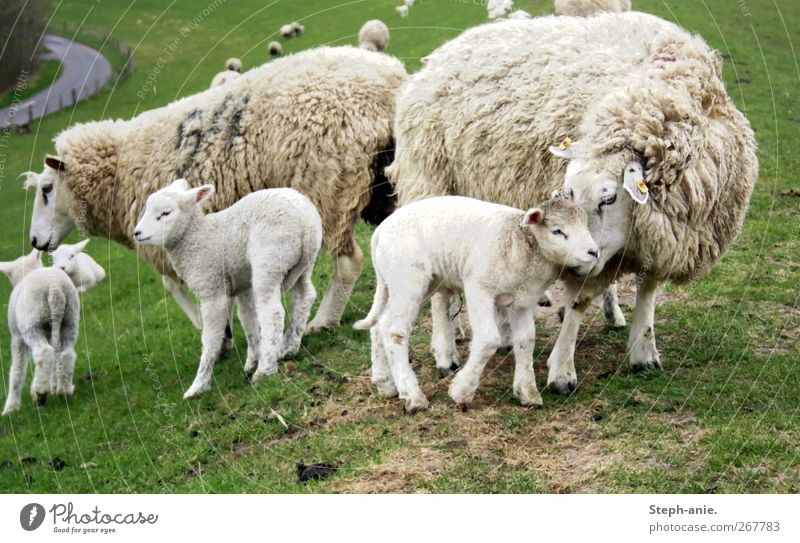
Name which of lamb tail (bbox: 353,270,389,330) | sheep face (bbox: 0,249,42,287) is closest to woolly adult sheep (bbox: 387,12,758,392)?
lamb tail (bbox: 353,270,389,330)

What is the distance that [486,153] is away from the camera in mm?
9750

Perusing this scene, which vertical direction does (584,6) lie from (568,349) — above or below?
above

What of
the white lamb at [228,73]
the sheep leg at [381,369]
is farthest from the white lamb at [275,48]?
the sheep leg at [381,369]

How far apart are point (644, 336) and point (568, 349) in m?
0.76

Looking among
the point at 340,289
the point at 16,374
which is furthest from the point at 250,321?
the point at 16,374

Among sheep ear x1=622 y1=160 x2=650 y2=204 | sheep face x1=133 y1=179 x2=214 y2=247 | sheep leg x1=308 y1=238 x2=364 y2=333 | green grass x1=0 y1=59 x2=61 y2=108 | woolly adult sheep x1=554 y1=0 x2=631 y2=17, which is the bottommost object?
sheep leg x1=308 y1=238 x2=364 y2=333

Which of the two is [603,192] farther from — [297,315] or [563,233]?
[297,315]

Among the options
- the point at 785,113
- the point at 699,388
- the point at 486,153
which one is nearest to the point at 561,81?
the point at 486,153

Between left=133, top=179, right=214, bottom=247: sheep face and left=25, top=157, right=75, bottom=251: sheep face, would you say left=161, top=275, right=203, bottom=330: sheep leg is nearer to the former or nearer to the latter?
left=25, top=157, right=75, bottom=251: sheep face

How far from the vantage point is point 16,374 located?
475 inches

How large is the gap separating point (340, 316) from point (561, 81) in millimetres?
3845

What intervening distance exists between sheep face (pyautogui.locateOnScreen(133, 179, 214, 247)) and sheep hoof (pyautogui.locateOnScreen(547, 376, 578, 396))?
147 inches

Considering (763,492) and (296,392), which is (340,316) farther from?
(763,492)

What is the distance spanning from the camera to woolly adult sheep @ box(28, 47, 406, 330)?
1153cm
